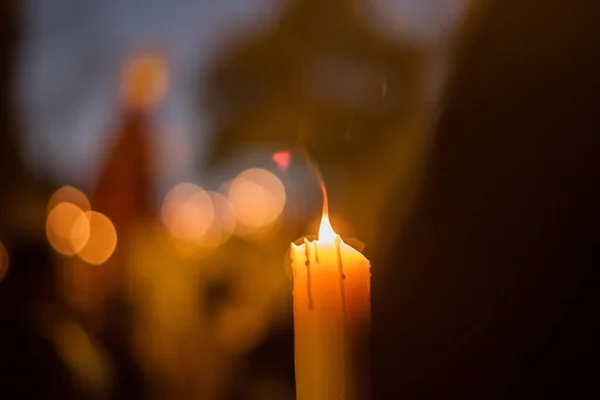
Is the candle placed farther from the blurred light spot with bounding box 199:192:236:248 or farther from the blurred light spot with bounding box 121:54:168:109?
the blurred light spot with bounding box 121:54:168:109

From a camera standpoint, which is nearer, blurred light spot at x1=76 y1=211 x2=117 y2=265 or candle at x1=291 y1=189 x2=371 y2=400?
candle at x1=291 y1=189 x2=371 y2=400

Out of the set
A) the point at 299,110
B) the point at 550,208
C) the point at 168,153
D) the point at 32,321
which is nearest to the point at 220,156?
the point at 168,153

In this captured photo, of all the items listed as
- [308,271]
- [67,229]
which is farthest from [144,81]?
[308,271]

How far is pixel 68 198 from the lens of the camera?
1072mm

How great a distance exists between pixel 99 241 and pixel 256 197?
0.81 feet

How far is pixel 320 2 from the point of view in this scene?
854 millimetres

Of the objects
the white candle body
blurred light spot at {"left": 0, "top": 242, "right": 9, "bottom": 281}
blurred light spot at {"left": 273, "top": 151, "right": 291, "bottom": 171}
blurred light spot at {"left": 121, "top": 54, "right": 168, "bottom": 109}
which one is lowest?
the white candle body

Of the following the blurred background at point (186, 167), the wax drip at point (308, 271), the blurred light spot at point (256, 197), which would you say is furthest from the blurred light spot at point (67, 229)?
the wax drip at point (308, 271)

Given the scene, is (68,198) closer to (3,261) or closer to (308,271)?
(3,261)

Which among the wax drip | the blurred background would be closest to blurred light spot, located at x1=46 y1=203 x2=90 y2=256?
the blurred background

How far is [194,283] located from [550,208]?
475 mm

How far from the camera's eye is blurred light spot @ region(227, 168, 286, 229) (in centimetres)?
93

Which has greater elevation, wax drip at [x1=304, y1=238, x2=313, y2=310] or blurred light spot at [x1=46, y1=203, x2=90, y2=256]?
blurred light spot at [x1=46, y1=203, x2=90, y2=256]

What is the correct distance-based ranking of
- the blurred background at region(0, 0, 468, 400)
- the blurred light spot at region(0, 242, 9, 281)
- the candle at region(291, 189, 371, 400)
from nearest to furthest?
the candle at region(291, 189, 371, 400) < the blurred background at region(0, 0, 468, 400) < the blurred light spot at region(0, 242, 9, 281)
